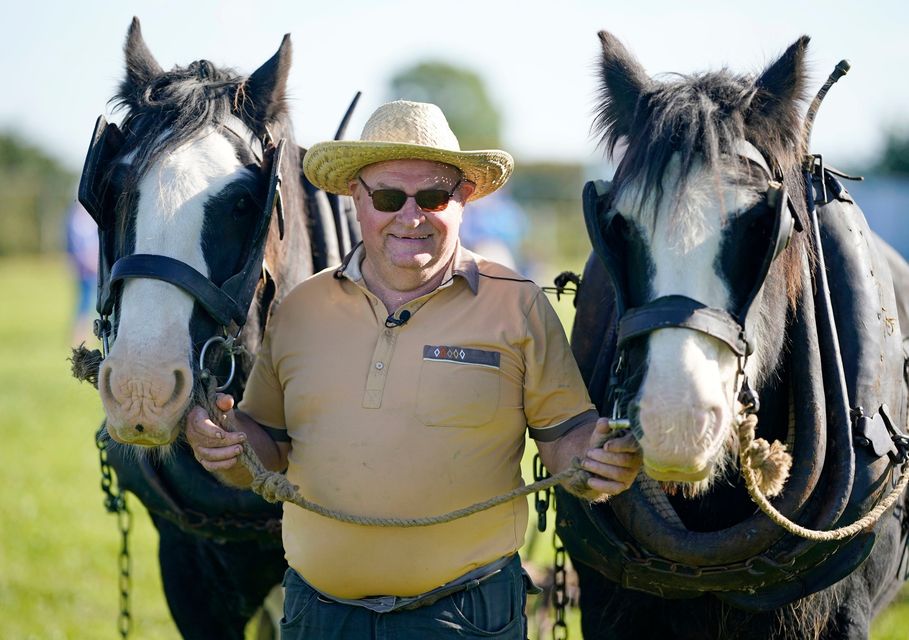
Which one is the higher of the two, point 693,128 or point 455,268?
point 693,128

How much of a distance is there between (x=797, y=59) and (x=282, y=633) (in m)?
2.13

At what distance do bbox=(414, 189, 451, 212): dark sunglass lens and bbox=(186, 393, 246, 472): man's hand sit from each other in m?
0.76

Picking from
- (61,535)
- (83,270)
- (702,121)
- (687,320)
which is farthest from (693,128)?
(83,270)

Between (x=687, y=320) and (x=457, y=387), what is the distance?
2.45 ft

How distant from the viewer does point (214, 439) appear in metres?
2.61

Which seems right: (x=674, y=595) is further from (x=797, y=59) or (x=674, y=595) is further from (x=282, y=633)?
(x=797, y=59)

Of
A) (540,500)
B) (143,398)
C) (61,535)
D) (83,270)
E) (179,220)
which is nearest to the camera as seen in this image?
(143,398)

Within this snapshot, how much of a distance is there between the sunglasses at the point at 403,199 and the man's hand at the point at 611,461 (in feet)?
2.64

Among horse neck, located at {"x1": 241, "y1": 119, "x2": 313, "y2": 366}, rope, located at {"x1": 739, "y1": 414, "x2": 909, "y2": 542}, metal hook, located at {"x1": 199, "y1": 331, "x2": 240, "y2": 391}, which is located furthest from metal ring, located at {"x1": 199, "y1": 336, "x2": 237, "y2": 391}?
rope, located at {"x1": 739, "y1": 414, "x2": 909, "y2": 542}

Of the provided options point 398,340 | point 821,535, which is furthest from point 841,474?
point 398,340

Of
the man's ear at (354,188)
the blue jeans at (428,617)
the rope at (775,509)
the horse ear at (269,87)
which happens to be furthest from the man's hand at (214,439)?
the rope at (775,509)

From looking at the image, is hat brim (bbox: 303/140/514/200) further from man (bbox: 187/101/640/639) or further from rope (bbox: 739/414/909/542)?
rope (bbox: 739/414/909/542)

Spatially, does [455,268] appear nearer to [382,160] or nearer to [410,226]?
[410,226]

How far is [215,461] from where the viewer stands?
2.64m
